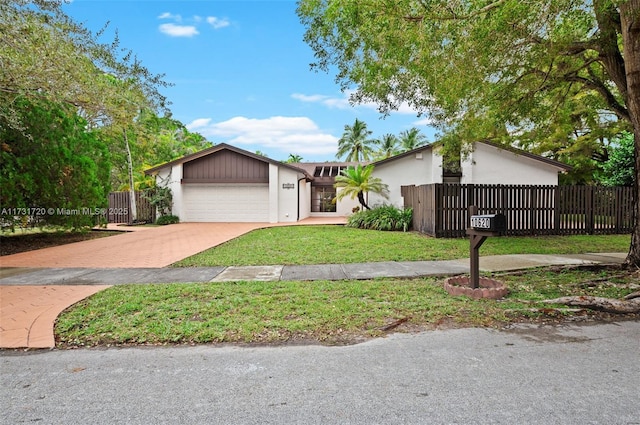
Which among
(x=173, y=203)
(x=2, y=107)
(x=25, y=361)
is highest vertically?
(x=2, y=107)

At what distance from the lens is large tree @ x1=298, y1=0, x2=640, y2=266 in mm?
5180

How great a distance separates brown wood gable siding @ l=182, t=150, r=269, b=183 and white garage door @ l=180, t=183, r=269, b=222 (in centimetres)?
54

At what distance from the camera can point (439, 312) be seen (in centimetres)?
411

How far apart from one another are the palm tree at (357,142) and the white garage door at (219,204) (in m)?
22.4

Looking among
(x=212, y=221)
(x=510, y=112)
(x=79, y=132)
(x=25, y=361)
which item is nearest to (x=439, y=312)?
(x=25, y=361)

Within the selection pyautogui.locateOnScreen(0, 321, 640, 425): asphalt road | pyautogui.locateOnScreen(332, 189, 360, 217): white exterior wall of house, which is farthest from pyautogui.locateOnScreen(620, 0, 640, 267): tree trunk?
pyautogui.locateOnScreen(332, 189, 360, 217): white exterior wall of house

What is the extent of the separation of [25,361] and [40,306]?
71.6 inches

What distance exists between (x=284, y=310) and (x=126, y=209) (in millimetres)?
18531

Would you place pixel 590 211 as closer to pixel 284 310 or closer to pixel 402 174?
pixel 402 174

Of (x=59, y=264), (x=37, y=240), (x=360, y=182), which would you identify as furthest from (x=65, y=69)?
(x=360, y=182)

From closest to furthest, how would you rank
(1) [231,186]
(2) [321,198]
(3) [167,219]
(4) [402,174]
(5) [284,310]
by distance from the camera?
1. (5) [284,310]
2. (4) [402,174]
3. (3) [167,219]
4. (1) [231,186]
5. (2) [321,198]

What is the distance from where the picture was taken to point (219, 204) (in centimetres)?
1948

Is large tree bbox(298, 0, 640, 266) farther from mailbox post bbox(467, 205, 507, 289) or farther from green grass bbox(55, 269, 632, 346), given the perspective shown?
green grass bbox(55, 269, 632, 346)

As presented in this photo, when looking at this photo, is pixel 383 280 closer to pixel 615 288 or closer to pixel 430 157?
pixel 615 288
